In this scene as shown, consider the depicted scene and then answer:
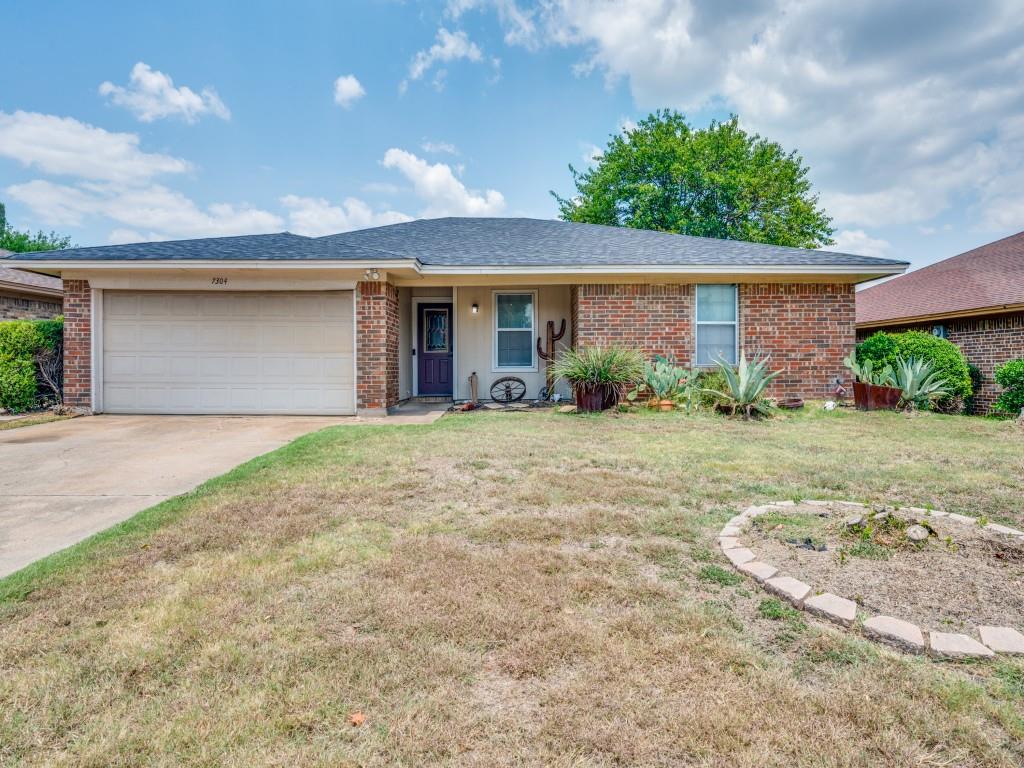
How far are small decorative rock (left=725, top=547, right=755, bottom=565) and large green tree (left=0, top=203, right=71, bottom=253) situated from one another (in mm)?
42403

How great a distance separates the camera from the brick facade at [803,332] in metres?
9.71

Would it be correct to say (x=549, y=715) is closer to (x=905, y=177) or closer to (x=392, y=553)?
(x=392, y=553)

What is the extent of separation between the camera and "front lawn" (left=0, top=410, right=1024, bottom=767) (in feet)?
4.53

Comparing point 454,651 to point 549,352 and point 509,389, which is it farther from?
point 549,352

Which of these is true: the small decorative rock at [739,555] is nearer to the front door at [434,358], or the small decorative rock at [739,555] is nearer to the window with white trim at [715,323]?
the window with white trim at [715,323]

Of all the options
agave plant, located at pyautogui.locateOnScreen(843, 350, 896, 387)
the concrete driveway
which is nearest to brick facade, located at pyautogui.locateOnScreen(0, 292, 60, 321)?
the concrete driveway

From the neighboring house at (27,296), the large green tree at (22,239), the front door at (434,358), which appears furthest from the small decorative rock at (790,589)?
the large green tree at (22,239)

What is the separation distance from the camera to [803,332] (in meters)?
9.73

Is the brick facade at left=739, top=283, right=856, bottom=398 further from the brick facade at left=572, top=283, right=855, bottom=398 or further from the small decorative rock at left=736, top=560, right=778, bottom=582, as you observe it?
the small decorative rock at left=736, top=560, right=778, bottom=582

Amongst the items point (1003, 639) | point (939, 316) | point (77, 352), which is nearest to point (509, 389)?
point (77, 352)

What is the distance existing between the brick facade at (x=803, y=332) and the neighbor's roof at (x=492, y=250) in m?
0.67

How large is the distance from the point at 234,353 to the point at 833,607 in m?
9.24

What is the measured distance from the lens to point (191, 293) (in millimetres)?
8844

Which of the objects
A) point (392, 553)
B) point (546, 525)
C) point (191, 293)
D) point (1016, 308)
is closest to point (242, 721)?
point (392, 553)
